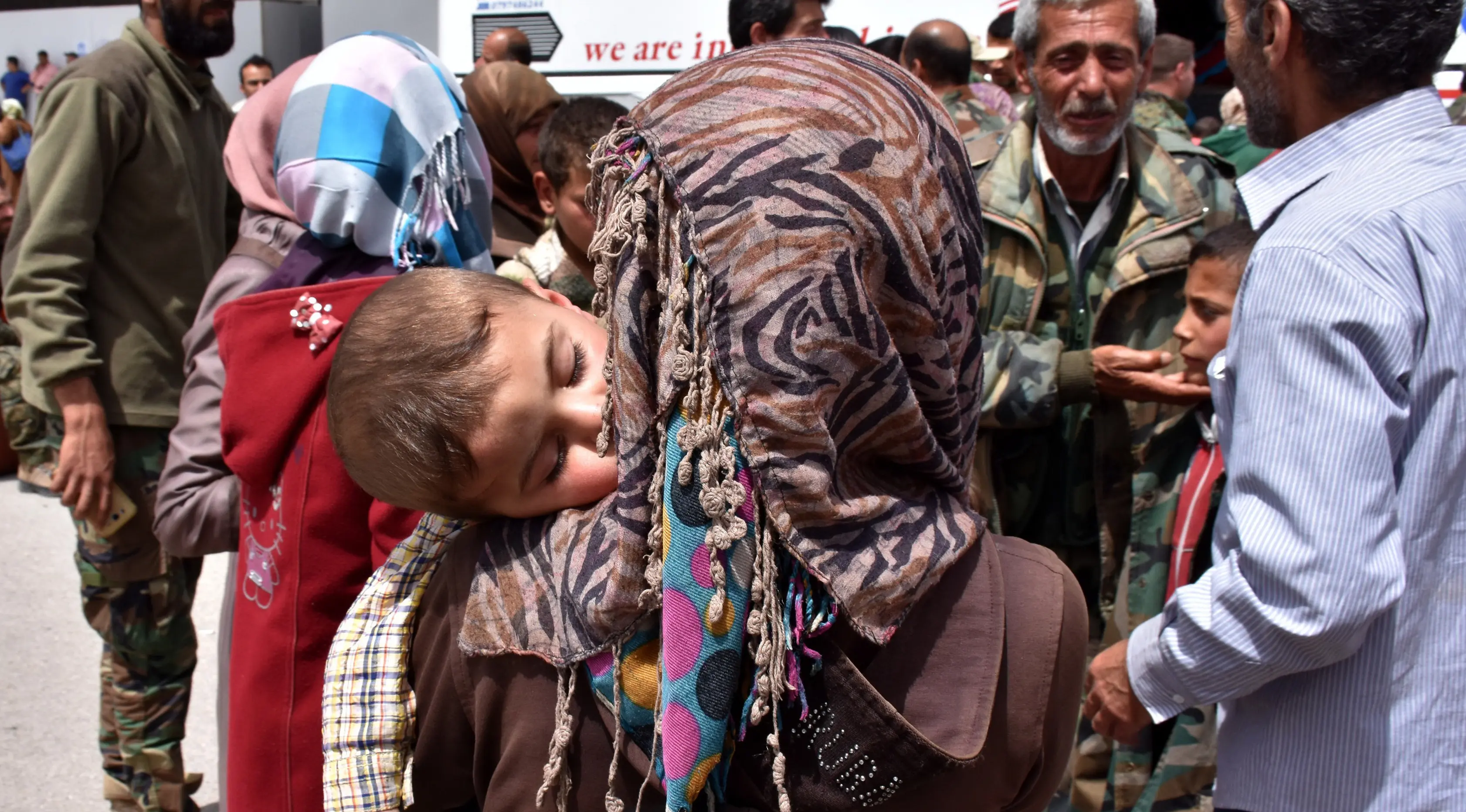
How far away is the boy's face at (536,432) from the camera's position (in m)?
1.21

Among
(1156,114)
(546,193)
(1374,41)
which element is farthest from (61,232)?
(1156,114)

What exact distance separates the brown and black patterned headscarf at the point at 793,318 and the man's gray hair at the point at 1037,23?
1.96 m

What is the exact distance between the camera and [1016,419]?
2717 millimetres

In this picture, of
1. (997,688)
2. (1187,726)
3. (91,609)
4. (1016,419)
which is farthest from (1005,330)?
(91,609)

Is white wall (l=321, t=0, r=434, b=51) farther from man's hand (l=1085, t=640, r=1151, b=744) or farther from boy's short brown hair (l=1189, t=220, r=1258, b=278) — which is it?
man's hand (l=1085, t=640, r=1151, b=744)

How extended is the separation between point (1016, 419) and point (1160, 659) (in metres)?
1.04

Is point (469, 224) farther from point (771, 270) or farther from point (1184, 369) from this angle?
point (1184, 369)

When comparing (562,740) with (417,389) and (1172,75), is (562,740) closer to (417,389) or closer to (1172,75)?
(417,389)

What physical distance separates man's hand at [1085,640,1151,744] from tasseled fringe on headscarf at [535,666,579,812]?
1.08 metres

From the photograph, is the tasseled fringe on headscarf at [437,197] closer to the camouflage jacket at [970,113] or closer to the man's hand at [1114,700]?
the man's hand at [1114,700]

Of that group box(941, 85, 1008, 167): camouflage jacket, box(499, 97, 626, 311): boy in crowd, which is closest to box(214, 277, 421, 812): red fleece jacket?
box(499, 97, 626, 311): boy in crowd

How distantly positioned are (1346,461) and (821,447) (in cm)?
83

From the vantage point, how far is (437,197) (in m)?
1.96

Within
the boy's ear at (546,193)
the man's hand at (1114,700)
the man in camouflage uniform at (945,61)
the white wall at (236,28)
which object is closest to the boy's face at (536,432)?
the man's hand at (1114,700)
